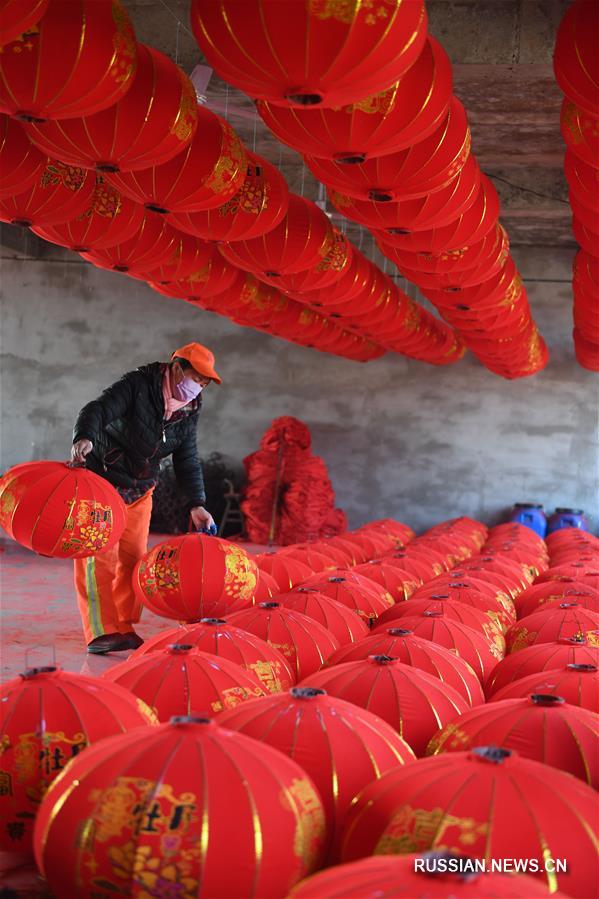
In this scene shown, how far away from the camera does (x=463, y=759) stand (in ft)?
6.48

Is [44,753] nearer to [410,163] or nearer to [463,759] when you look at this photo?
[463,759]

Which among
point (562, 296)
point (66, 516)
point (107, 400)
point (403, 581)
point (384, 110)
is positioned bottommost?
point (403, 581)

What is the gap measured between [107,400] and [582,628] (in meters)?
2.62

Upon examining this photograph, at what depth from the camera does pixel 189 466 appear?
5621 mm

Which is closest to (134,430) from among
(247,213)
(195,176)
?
(247,213)

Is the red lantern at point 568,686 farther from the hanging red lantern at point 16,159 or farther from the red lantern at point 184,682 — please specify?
the hanging red lantern at point 16,159

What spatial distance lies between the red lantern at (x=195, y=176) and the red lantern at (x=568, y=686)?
2.52 metres

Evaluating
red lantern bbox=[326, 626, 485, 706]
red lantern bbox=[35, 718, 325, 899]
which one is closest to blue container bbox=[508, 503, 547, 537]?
red lantern bbox=[326, 626, 485, 706]

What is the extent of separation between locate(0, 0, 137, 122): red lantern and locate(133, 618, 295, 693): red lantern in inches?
70.2

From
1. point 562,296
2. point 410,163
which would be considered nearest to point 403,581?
point 410,163

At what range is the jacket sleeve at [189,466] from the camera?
555cm

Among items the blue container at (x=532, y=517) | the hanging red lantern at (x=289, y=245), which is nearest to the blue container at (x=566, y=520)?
the blue container at (x=532, y=517)

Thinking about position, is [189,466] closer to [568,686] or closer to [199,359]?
[199,359]

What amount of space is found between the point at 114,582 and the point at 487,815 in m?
3.94
